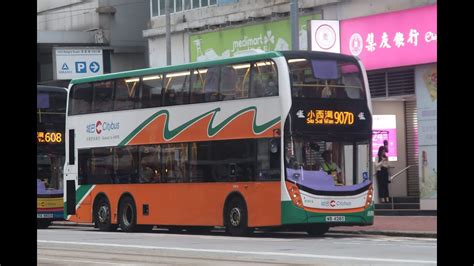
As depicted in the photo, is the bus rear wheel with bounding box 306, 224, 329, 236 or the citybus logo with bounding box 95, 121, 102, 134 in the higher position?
the citybus logo with bounding box 95, 121, 102, 134

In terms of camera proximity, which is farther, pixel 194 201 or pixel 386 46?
pixel 386 46

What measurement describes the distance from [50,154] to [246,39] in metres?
7.92

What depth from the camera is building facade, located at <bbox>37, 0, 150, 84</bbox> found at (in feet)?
143

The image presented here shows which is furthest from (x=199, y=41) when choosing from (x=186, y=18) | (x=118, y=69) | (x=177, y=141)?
(x=177, y=141)

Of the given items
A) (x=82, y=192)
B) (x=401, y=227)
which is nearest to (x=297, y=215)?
(x=401, y=227)

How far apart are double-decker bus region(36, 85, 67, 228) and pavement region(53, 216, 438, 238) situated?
902cm

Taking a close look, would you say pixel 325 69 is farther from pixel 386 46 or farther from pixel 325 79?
pixel 386 46

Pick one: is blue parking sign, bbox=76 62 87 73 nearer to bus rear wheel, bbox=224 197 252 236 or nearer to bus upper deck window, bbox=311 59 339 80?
bus rear wheel, bbox=224 197 252 236

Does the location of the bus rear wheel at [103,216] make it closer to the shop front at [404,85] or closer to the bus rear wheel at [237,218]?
the bus rear wheel at [237,218]

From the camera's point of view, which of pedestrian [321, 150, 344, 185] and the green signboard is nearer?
pedestrian [321, 150, 344, 185]

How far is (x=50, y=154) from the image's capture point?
2927 centimetres

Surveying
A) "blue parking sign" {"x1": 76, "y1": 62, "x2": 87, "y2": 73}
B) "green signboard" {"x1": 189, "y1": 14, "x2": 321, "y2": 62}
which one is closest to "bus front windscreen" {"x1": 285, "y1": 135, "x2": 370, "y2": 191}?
"green signboard" {"x1": 189, "y1": 14, "x2": 321, "y2": 62}

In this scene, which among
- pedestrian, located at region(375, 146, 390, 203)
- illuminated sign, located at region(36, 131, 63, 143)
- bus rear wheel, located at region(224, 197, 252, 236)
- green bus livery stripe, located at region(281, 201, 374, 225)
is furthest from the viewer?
illuminated sign, located at region(36, 131, 63, 143)
